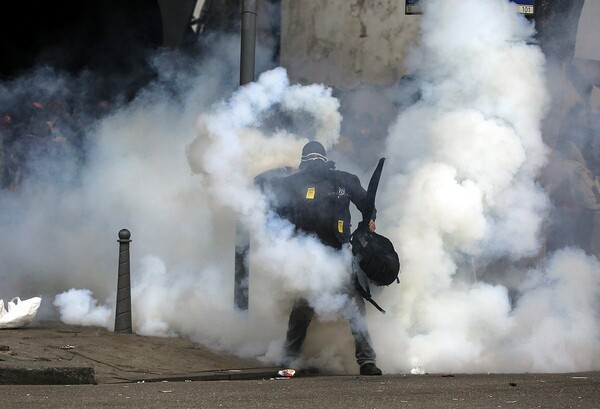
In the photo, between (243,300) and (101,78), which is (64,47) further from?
(243,300)

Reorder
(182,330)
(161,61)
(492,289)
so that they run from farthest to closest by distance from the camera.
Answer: (161,61) < (182,330) < (492,289)

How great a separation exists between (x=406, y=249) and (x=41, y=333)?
3142 millimetres

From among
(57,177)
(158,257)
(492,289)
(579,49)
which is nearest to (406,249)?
(492,289)

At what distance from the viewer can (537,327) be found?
8.42m

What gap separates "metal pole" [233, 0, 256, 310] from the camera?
8.71 metres

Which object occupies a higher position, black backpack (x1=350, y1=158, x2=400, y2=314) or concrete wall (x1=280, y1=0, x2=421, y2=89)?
concrete wall (x1=280, y1=0, x2=421, y2=89)

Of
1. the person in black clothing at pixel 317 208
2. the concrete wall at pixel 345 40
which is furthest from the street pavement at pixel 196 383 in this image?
the concrete wall at pixel 345 40

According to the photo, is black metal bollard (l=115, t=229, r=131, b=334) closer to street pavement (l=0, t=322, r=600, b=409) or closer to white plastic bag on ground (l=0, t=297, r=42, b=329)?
street pavement (l=0, t=322, r=600, b=409)

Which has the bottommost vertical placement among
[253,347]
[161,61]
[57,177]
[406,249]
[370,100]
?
[253,347]

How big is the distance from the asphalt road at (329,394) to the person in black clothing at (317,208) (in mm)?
717

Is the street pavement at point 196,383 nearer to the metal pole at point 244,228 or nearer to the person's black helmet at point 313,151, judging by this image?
the metal pole at point 244,228

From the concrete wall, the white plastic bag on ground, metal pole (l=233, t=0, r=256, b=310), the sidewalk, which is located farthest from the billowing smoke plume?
the concrete wall

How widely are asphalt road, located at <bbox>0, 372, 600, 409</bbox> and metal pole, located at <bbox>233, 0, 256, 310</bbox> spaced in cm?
148

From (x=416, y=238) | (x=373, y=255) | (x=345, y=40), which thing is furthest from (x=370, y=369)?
(x=345, y=40)
